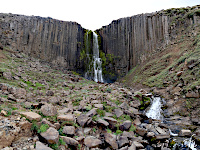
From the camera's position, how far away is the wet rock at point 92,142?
439 cm

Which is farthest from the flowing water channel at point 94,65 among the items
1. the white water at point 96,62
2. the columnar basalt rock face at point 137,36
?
the columnar basalt rock face at point 137,36

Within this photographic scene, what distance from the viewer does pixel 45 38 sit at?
75.3ft

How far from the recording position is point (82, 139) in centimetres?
440

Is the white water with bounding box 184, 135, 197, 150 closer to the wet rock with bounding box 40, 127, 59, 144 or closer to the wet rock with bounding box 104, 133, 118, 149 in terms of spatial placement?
the wet rock with bounding box 104, 133, 118, 149

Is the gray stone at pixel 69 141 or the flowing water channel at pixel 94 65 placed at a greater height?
the flowing water channel at pixel 94 65

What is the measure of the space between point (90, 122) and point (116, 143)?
1339mm

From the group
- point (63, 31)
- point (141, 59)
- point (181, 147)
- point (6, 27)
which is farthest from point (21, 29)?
point (181, 147)

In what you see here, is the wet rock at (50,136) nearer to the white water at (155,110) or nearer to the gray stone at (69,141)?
the gray stone at (69,141)

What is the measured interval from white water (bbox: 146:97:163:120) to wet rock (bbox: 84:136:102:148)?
19.4 ft

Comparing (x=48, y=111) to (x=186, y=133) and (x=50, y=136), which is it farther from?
(x=186, y=133)

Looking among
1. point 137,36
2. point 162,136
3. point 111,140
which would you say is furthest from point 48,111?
point 137,36

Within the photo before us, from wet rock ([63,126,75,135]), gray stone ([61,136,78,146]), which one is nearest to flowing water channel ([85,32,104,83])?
wet rock ([63,126,75,135])

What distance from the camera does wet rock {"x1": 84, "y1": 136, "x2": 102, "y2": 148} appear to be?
173 inches

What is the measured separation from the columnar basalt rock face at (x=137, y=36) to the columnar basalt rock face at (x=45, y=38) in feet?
24.0
